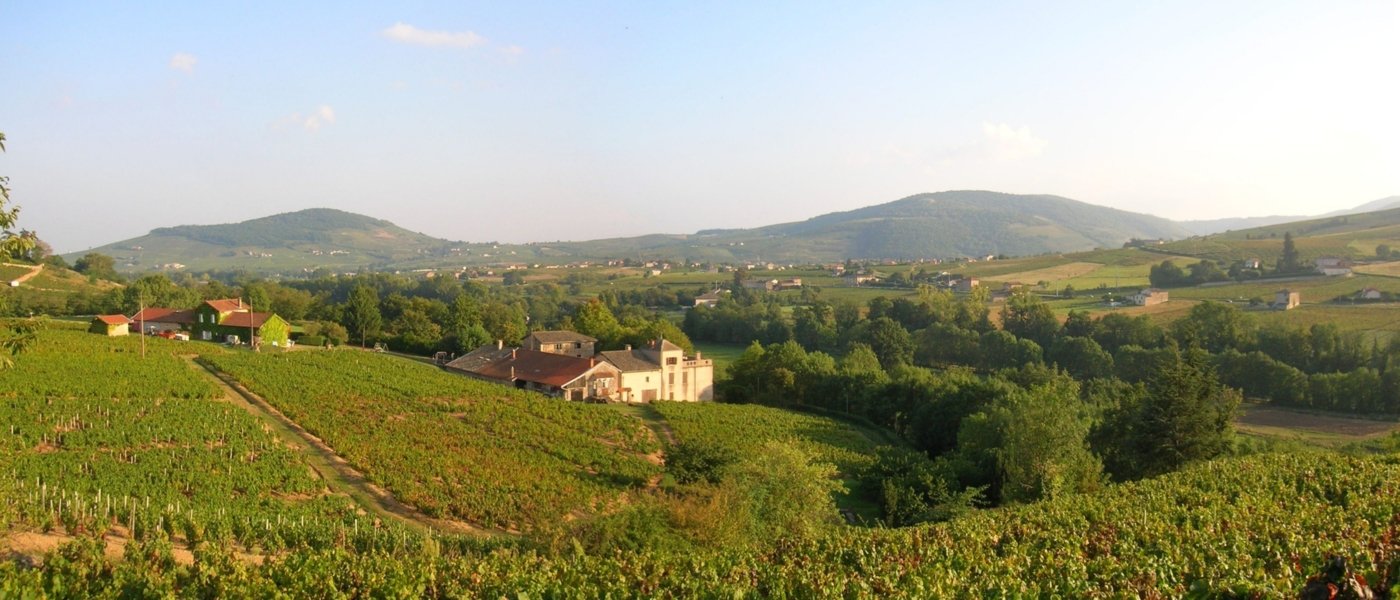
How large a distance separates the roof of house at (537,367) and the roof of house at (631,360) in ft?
7.04

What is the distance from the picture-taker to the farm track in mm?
23516

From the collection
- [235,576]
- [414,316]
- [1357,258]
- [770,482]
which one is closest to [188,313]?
[414,316]

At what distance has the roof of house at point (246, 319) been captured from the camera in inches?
2215

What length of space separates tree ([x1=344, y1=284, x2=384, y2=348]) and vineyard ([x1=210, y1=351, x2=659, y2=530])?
1687 centimetres

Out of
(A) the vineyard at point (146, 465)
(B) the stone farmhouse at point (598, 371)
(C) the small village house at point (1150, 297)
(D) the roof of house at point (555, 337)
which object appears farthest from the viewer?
(C) the small village house at point (1150, 297)

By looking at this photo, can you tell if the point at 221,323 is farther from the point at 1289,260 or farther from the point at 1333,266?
the point at 1333,266

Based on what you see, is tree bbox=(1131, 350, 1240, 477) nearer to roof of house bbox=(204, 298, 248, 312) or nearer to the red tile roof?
the red tile roof

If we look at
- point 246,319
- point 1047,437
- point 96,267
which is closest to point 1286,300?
point 1047,437

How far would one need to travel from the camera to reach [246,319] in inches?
2264

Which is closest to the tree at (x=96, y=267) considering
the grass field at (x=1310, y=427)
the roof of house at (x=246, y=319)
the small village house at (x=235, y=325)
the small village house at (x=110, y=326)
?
the small village house at (x=235, y=325)

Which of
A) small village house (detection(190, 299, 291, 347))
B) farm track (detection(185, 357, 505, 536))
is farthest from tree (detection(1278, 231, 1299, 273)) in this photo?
small village house (detection(190, 299, 291, 347))

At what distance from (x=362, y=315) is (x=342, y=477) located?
4327cm

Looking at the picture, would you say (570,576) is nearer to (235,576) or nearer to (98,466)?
(235,576)

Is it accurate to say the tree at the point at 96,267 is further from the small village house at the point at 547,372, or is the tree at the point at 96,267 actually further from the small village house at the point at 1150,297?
the small village house at the point at 1150,297
